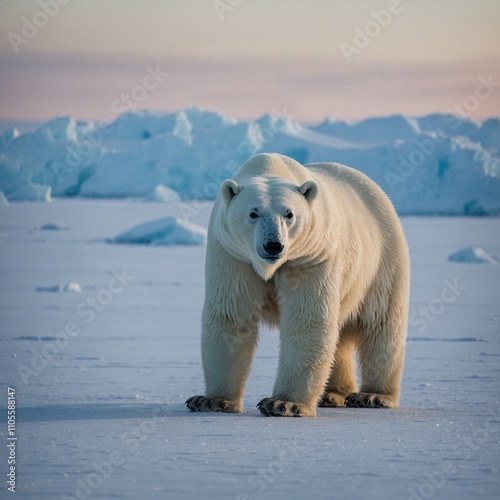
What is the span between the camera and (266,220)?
372 centimetres

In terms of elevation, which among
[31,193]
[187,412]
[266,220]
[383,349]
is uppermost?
[31,193]

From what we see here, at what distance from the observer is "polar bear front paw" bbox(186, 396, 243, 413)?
409cm

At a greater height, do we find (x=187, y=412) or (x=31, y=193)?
(x=31, y=193)

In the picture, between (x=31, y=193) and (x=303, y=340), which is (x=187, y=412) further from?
(x=31, y=193)

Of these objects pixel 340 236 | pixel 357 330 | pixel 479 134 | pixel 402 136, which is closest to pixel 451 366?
pixel 357 330

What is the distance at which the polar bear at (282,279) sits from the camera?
3.83 meters

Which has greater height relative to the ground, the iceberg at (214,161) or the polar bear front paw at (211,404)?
the iceberg at (214,161)

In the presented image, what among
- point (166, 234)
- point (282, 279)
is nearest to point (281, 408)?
point (282, 279)

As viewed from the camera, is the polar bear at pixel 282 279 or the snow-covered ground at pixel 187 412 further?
the polar bear at pixel 282 279

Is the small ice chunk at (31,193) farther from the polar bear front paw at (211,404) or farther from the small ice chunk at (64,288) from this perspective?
the polar bear front paw at (211,404)

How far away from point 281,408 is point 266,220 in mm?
849

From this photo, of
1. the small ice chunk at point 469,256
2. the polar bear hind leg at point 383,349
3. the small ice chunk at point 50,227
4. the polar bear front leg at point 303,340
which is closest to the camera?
the polar bear front leg at point 303,340

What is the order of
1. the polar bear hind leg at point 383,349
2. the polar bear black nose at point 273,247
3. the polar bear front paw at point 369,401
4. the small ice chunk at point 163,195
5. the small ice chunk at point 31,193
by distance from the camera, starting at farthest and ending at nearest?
the small ice chunk at point 163,195 < the small ice chunk at point 31,193 < the polar bear hind leg at point 383,349 < the polar bear front paw at point 369,401 < the polar bear black nose at point 273,247

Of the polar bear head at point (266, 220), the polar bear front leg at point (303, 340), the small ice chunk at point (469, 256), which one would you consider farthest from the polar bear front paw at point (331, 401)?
the small ice chunk at point (469, 256)
